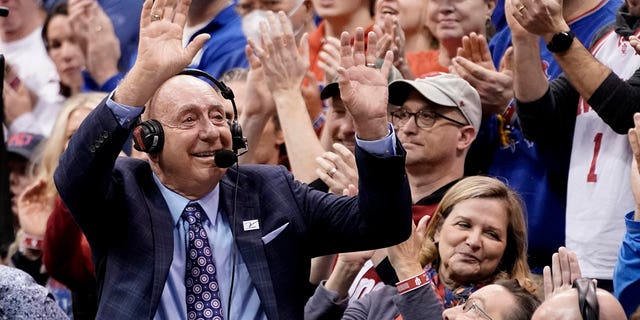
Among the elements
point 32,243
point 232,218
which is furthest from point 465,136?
point 32,243

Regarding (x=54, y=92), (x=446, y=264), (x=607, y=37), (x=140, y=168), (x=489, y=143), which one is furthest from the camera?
(x=54, y=92)

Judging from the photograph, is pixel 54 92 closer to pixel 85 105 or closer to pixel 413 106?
pixel 85 105

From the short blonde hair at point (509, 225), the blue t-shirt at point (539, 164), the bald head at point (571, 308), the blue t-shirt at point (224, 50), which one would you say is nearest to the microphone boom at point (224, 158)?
the bald head at point (571, 308)

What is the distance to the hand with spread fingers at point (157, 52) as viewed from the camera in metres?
3.64

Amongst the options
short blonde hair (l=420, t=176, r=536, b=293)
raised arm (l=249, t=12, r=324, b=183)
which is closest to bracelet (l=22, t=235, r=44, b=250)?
raised arm (l=249, t=12, r=324, b=183)

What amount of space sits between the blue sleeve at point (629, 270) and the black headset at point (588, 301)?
0.82 metres

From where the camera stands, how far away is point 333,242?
3982 millimetres

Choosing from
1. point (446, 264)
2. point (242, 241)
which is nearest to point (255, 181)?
point (242, 241)

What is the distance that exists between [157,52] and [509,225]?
1524 millimetres

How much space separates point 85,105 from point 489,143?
185cm

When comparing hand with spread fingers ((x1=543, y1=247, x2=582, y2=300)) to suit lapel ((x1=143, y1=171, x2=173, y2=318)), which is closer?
suit lapel ((x1=143, y1=171, x2=173, y2=318))

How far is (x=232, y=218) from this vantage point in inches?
154

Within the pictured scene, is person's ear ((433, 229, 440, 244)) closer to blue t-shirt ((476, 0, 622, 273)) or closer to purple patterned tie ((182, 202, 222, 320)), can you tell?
blue t-shirt ((476, 0, 622, 273))

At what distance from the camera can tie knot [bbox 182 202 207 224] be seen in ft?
12.8
